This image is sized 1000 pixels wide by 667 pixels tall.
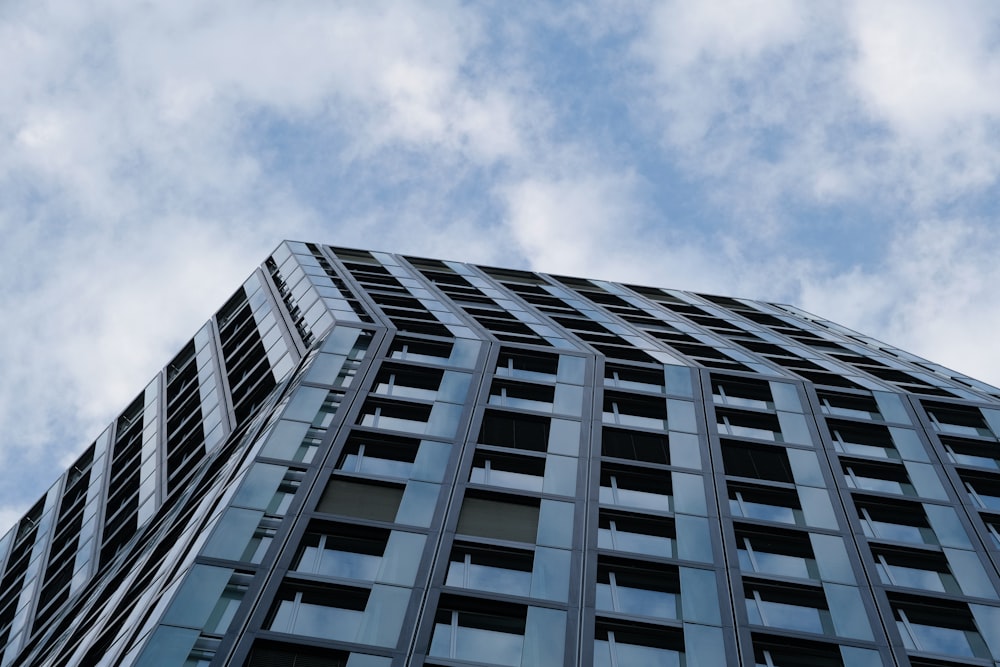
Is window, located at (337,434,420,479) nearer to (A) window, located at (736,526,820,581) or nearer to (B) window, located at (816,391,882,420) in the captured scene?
(A) window, located at (736,526,820,581)

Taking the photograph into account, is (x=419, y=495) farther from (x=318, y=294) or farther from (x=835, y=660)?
(x=318, y=294)

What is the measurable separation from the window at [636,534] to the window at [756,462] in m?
4.96

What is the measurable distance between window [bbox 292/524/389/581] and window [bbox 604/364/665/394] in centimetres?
1498

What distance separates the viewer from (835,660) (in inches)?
1091

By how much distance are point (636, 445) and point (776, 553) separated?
6.52 meters

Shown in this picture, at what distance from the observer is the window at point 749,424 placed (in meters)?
39.5

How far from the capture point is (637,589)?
97.1 feet

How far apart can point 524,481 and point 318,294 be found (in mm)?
21555

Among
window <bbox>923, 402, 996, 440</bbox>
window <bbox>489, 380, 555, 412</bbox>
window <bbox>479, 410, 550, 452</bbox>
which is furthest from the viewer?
window <bbox>923, 402, 996, 440</bbox>

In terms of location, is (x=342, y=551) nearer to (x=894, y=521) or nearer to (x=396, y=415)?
(x=396, y=415)

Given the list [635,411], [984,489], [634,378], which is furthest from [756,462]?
[984,489]

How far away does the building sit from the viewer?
2709 cm

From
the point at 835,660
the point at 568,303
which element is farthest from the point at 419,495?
the point at 568,303

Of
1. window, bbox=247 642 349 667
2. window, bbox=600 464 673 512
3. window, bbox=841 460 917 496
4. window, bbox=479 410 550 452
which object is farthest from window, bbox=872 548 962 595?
window, bbox=247 642 349 667
